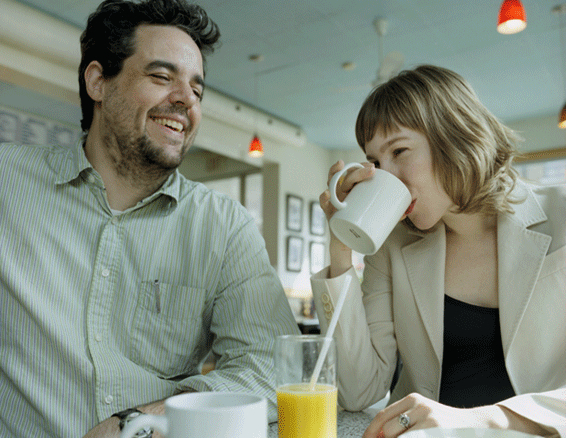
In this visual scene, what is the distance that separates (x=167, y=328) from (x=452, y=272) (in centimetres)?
74

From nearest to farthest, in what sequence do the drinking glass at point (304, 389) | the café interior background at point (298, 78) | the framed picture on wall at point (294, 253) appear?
1. the drinking glass at point (304, 389)
2. the café interior background at point (298, 78)
3. the framed picture on wall at point (294, 253)

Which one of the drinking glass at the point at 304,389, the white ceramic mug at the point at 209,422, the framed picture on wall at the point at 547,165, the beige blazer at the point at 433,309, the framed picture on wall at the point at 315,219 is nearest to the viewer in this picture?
the white ceramic mug at the point at 209,422

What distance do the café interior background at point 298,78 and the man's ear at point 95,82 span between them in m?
2.27

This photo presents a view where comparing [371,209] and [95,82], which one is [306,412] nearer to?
[371,209]

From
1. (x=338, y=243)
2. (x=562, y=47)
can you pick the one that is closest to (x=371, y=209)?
(x=338, y=243)

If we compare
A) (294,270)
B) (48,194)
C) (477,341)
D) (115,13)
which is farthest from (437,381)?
(294,270)

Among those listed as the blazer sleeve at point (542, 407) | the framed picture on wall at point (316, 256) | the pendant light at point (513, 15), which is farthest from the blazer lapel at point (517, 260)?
the framed picture on wall at point (316, 256)

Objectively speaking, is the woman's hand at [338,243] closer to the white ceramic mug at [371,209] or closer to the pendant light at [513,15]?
the white ceramic mug at [371,209]

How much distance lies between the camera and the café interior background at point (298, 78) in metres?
4.13

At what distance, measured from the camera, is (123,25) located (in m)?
1.35

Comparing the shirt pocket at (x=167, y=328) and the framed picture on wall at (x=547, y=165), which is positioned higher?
the framed picture on wall at (x=547, y=165)

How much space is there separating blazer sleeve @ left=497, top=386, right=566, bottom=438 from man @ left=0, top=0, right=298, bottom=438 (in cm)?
47

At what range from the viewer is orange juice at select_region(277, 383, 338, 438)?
666 millimetres

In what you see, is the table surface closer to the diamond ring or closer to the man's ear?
the diamond ring
